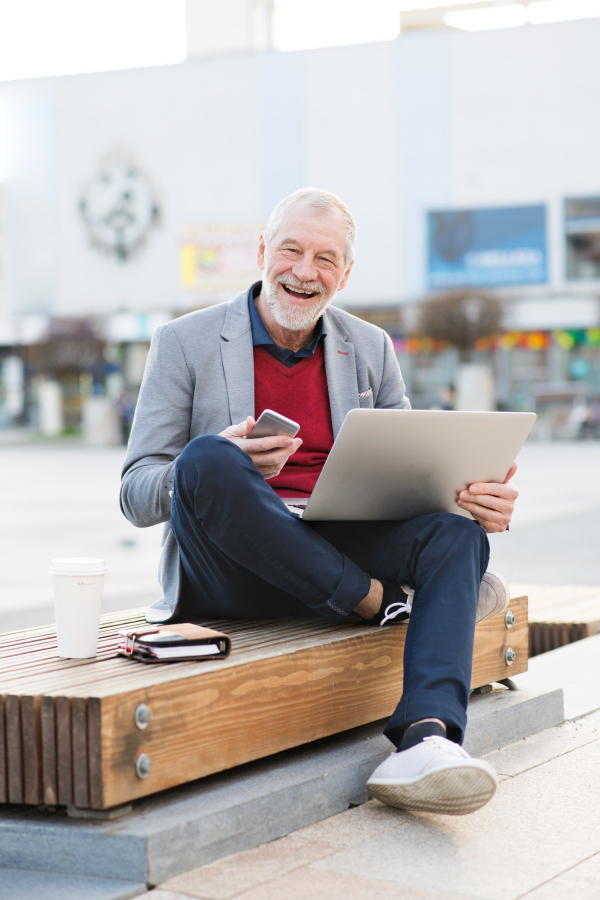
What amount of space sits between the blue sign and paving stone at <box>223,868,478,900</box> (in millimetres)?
30960

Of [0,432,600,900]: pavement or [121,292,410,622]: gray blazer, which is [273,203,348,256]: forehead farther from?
[0,432,600,900]: pavement

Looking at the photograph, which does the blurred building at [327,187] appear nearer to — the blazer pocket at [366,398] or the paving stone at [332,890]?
the blazer pocket at [366,398]

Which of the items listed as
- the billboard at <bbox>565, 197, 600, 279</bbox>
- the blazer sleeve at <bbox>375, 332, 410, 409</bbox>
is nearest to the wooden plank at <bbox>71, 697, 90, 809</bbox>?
the blazer sleeve at <bbox>375, 332, 410, 409</bbox>

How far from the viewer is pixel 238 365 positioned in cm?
295

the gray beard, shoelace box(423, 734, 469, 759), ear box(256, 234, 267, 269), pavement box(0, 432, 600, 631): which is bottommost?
pavement box(0, 432, 600, 631)

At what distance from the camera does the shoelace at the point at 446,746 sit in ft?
7.23

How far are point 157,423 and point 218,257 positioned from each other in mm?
32567

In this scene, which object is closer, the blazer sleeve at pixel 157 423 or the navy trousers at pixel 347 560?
the navy trousers at pixel 347 560

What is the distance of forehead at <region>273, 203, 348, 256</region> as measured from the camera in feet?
9.74

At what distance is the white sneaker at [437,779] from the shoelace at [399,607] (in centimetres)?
42

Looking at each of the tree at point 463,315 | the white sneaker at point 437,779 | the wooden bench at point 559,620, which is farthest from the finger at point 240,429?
the tree at point 463,315

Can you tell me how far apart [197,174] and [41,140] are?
6129 mm

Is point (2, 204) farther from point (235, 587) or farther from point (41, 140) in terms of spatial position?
point (235, 587)

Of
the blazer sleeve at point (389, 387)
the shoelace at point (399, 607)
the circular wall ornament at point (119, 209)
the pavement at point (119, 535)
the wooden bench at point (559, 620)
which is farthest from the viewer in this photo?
the circular wall ornament at point (119, 209)
